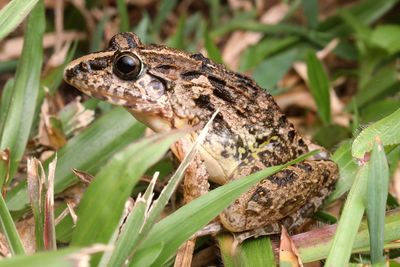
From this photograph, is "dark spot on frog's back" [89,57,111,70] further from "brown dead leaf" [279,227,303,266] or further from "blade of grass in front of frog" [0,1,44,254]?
"brown dead leaf" [279,227,303,266]

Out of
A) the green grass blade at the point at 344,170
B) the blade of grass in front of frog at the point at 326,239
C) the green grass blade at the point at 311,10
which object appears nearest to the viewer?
the blade of grass in front of frog at the point at 326,239

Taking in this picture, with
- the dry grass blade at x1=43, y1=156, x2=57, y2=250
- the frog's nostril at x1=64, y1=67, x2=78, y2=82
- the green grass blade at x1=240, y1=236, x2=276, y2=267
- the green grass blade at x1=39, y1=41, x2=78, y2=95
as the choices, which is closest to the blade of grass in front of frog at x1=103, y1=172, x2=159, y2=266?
the dry grass blade at x1=43, y1=156, x2=57, y2=250

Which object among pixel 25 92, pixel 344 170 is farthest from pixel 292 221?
pixel 25 92

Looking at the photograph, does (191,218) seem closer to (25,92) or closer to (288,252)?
(288,252)

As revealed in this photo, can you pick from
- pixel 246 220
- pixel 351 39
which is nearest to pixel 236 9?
pixel 351 39

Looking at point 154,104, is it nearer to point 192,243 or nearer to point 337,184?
point 192,243

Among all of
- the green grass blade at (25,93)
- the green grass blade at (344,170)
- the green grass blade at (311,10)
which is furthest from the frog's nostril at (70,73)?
the green grass blade at (311,10)

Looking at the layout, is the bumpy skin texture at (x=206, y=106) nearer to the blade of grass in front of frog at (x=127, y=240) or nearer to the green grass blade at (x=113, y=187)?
the blade of grass in front of frog at (x=127, y=240)
